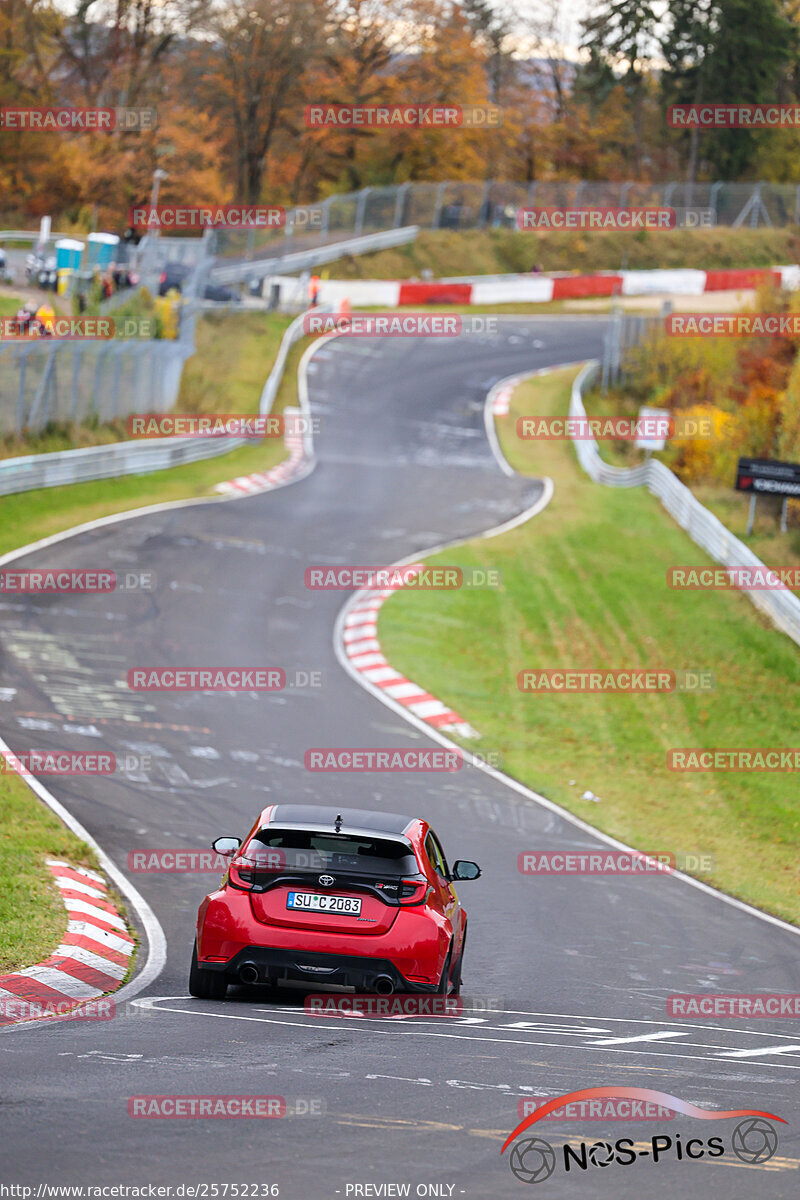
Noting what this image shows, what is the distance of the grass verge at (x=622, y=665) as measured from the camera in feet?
53.6

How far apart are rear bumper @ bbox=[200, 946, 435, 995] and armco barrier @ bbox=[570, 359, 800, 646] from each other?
16.2m

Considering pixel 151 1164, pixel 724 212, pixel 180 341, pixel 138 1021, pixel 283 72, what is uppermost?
pixel 283 72

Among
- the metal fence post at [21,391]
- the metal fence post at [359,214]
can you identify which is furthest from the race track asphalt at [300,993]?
the metal fence post at [359,214]

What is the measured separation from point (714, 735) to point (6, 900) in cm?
1213

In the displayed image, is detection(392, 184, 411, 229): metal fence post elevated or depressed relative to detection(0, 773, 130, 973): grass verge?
elevated

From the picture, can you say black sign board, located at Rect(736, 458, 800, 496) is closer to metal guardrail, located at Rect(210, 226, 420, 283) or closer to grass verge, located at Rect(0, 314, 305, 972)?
grass verge, located at Rect(0, 314, 305, 972)

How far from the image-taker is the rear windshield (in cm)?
838

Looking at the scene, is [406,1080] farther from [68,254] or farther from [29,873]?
[68,254]

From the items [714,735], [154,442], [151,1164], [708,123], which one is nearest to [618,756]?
[714,735]

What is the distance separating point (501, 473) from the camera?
123 ft

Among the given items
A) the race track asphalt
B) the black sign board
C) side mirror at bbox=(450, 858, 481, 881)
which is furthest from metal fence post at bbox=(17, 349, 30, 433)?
side mirror at bbox=(450, 858, 481, 881)

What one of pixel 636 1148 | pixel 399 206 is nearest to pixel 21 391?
pixel 636 1148

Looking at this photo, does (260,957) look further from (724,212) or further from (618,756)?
(724,212)

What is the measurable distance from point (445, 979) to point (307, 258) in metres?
49.5
